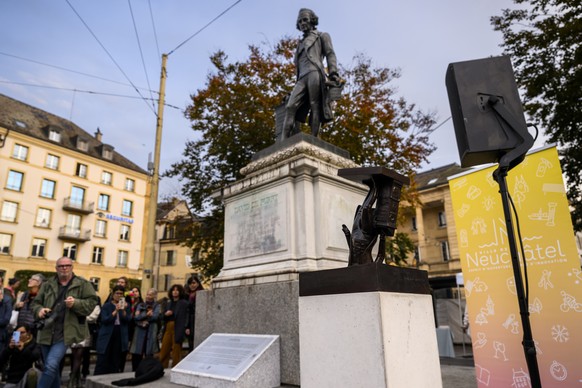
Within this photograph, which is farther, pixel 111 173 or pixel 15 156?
pixel 111 173

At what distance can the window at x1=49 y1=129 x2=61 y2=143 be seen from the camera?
1490 inches

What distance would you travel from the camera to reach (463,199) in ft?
16.8

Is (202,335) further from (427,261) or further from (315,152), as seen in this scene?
(427,261)

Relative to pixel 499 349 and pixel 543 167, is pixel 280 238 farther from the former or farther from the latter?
pixel 543 167

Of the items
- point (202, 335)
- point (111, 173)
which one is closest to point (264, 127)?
point (202, 335)

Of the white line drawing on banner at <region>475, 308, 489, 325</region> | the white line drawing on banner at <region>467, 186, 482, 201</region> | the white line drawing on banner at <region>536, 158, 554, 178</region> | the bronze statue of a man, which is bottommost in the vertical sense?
the white line drawing on banner at <region>475, 308, 489, 325</region>

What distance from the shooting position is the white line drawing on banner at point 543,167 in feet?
14.0

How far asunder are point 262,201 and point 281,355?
214 cm

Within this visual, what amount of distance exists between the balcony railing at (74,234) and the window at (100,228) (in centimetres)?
143

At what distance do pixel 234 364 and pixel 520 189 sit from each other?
3728 millimetres

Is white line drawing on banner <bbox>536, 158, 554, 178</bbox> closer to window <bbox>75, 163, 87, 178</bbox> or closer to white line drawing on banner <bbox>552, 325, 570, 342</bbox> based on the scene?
white line drawing on banner <bbox>552, 325, 570, 342</bbox>

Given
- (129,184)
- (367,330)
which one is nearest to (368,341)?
(367,330)

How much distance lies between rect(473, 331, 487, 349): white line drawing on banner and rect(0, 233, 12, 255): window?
Answer: 3689 cm

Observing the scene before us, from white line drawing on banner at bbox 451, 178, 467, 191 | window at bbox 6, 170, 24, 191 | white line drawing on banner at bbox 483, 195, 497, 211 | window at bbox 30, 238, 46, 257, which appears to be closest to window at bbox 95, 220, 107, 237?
window at bbox 30, 238, 46, 257
